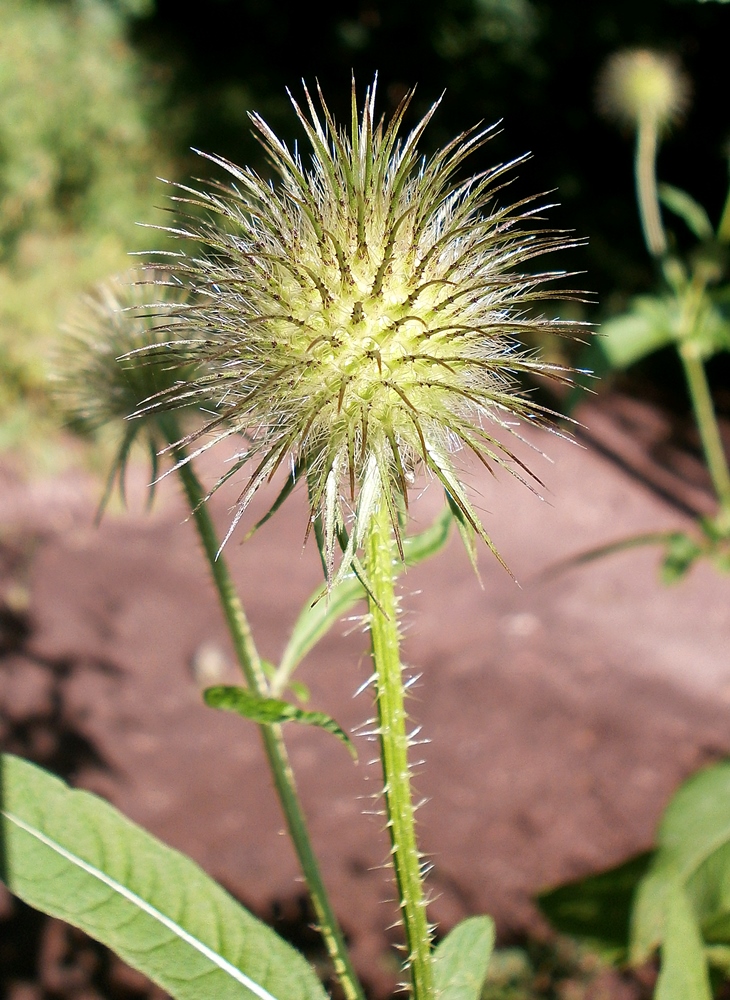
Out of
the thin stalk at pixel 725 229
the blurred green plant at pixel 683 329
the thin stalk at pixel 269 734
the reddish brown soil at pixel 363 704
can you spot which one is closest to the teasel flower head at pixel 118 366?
the thin stalk at pixel 269 734

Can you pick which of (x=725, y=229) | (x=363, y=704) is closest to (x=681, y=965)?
(x=725, y=229)

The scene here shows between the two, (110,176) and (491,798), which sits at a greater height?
(110,176)

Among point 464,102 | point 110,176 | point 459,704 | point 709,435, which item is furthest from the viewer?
point 464,102

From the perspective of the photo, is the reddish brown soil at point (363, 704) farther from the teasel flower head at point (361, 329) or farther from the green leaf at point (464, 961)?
the teasel flower head at point (361, 329)

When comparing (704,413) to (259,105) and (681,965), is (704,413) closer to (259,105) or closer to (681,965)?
(681,965)

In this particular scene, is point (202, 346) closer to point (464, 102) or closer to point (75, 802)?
point (75, 802)

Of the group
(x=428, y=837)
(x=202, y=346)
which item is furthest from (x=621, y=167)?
(x=202, y=346)
